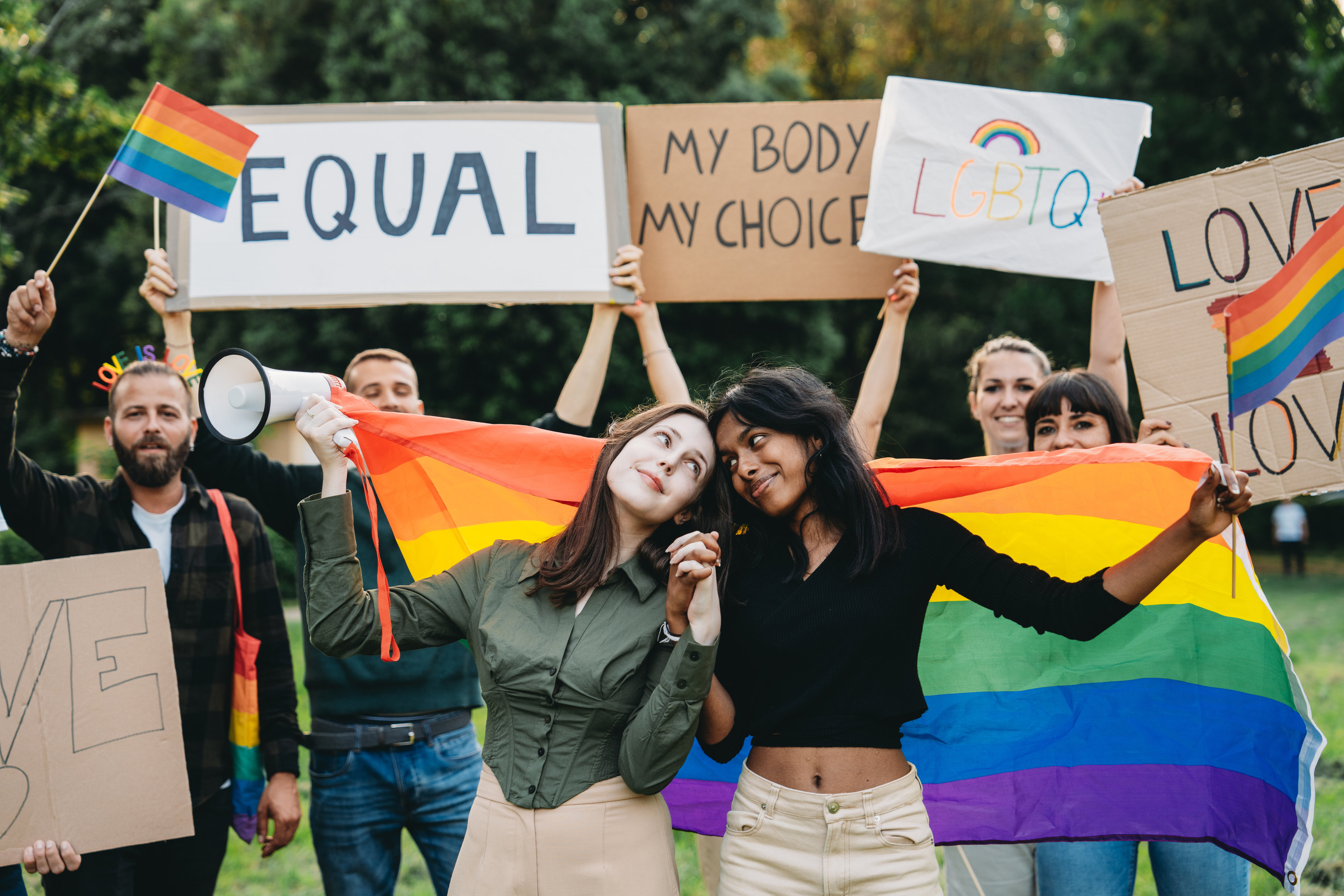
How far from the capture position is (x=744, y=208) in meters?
3.83

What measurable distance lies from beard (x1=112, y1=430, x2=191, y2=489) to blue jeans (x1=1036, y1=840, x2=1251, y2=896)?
→ 2.94m

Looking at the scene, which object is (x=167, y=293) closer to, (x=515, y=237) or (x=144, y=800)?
(x=515, y=237)

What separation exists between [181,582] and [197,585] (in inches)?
1.8

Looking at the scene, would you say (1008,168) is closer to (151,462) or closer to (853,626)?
(853,626)

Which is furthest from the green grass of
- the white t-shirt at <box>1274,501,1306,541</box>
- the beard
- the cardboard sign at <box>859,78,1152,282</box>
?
the white t-shirt at <box>1274,501,1306,541</box>

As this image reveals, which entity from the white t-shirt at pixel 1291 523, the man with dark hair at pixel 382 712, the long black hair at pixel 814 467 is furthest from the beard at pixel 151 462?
the white t-shirt at pixel 1291 523

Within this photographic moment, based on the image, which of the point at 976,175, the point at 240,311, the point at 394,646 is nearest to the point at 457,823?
the point at 394,646

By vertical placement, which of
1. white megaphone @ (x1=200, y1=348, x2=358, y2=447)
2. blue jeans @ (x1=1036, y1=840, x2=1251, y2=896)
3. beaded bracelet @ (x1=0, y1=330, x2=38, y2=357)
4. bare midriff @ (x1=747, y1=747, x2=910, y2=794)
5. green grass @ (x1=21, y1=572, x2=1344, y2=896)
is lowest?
green grass @ (x1=21, y1=572, x2=1344, y2=896)

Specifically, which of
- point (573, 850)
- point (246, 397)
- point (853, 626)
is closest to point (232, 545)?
point (246, 397)

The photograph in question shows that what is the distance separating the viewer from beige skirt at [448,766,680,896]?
7.30ft

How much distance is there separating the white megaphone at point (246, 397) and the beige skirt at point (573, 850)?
924mm

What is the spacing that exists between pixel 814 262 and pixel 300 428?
211 centimetres

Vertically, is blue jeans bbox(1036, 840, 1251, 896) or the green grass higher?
blue jeans bbox(1036, 840, 1251, 896)

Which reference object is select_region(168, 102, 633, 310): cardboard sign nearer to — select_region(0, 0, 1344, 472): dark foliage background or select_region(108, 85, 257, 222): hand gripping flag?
select_region(108, 85, 257, 222): hand gripping flag
